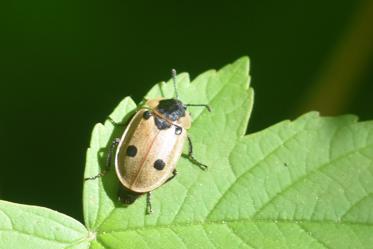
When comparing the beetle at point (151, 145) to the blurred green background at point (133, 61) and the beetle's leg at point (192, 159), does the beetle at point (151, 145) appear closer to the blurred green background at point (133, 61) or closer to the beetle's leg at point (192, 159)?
the beetle's leg at point (192, 159)

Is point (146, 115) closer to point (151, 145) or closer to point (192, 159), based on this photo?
point (151, 145)

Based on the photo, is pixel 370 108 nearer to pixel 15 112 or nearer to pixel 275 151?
pixel 275 151

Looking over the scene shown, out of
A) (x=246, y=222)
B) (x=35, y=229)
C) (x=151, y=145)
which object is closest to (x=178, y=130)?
(x=151, y=145)

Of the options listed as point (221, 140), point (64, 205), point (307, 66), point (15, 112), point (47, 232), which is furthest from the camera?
point (307, 66)

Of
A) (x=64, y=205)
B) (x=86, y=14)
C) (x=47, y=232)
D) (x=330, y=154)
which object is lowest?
(x=64, y=205)

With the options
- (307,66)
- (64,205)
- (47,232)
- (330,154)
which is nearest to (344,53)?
(307,66)

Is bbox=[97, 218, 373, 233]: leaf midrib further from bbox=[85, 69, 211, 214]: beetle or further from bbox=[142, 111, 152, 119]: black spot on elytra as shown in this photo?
bbox=[142, 111, 152, 119]: black spot on elytra

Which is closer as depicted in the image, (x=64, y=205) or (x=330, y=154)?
(x=330, y=154)

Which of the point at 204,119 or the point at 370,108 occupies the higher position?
the point at 204,119
